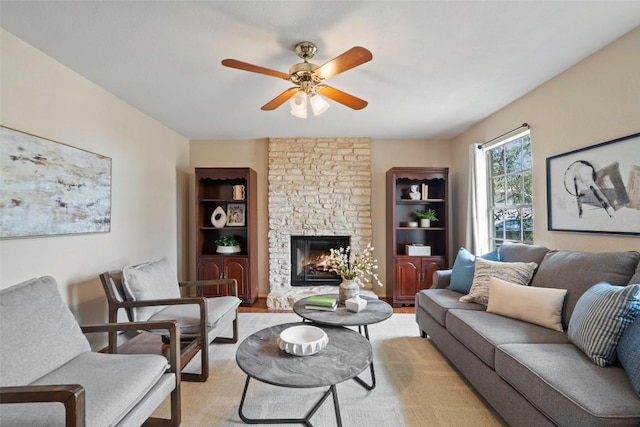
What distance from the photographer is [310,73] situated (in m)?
1.98

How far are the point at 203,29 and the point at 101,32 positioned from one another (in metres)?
0.68

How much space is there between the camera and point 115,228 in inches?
113

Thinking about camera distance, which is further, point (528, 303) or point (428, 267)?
point (428, 267)

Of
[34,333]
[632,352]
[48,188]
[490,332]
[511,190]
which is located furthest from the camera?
[511,190]

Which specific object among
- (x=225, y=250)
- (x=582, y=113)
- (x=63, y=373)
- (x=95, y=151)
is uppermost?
(x=582, y=113)

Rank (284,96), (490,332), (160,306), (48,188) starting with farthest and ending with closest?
(160,306) → (284,96) → (48,188) → (490,332)

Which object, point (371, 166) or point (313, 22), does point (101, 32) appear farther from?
point (371, 166)

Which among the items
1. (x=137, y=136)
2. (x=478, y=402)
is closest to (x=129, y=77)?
(x=137, y=136)

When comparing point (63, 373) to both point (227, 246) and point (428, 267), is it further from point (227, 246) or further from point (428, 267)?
point (428, 267)

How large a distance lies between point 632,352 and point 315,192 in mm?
3613

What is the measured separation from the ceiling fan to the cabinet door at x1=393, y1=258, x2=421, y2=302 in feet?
8.26

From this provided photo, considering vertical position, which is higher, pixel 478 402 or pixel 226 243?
pixel 226 243

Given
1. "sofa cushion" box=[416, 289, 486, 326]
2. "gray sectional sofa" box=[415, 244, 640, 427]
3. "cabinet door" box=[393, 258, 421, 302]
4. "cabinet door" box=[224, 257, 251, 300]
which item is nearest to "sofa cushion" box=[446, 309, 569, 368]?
"gray sectional sofa" box=[415, 244, 640, 427]

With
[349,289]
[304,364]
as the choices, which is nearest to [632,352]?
[304,364]
